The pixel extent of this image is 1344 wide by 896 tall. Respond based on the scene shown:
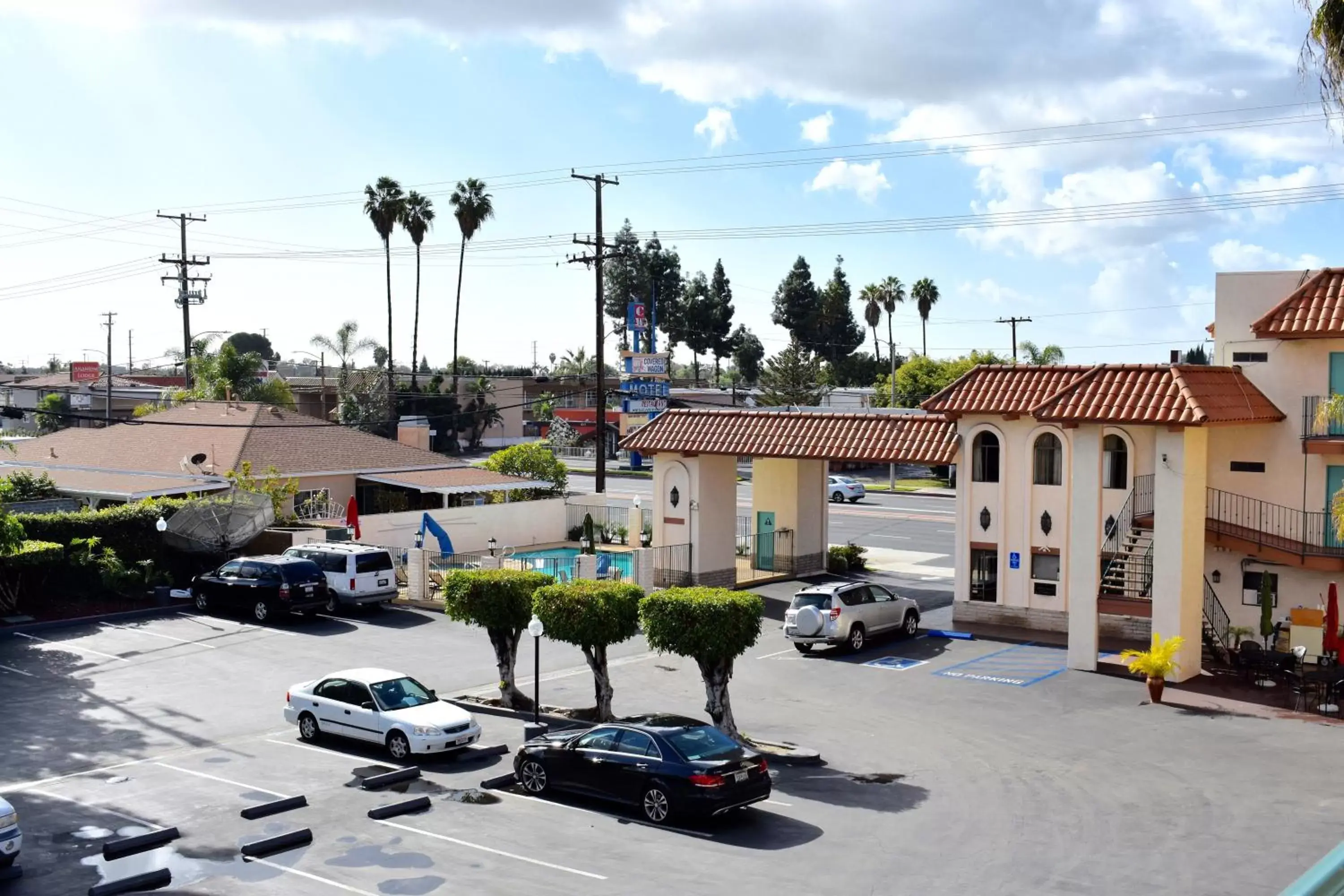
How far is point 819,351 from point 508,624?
100835 millimetres

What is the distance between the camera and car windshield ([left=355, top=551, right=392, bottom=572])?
33750 millimetres

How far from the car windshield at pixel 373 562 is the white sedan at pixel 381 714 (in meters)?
11.3

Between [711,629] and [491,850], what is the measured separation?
231 inches

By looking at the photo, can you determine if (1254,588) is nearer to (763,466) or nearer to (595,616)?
(595,616)

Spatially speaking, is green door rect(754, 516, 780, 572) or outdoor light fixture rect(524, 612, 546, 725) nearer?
outdoor light fixture rect(524, 612, 546, 725)

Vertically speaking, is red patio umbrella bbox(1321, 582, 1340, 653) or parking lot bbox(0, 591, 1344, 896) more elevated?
red patio umbrella bbox(1321, 582, 1340, 653)

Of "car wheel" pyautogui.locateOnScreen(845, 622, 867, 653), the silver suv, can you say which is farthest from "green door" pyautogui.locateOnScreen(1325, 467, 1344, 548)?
"car wheel" pyautogui.locateOnScreen(845, 622, 867, 653)

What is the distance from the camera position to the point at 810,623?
93.7ft

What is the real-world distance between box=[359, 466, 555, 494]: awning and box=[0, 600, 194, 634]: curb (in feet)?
41.2

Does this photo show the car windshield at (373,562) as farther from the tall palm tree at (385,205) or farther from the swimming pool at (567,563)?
the tall palm tree at (385,205)

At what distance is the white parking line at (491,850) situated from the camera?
15109 millimetres

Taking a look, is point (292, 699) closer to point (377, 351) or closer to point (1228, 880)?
point (1228, 880)

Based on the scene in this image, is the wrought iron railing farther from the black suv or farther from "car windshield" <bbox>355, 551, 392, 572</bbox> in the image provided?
the black suv

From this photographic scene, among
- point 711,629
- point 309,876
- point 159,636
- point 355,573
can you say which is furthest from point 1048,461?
point 159,636
